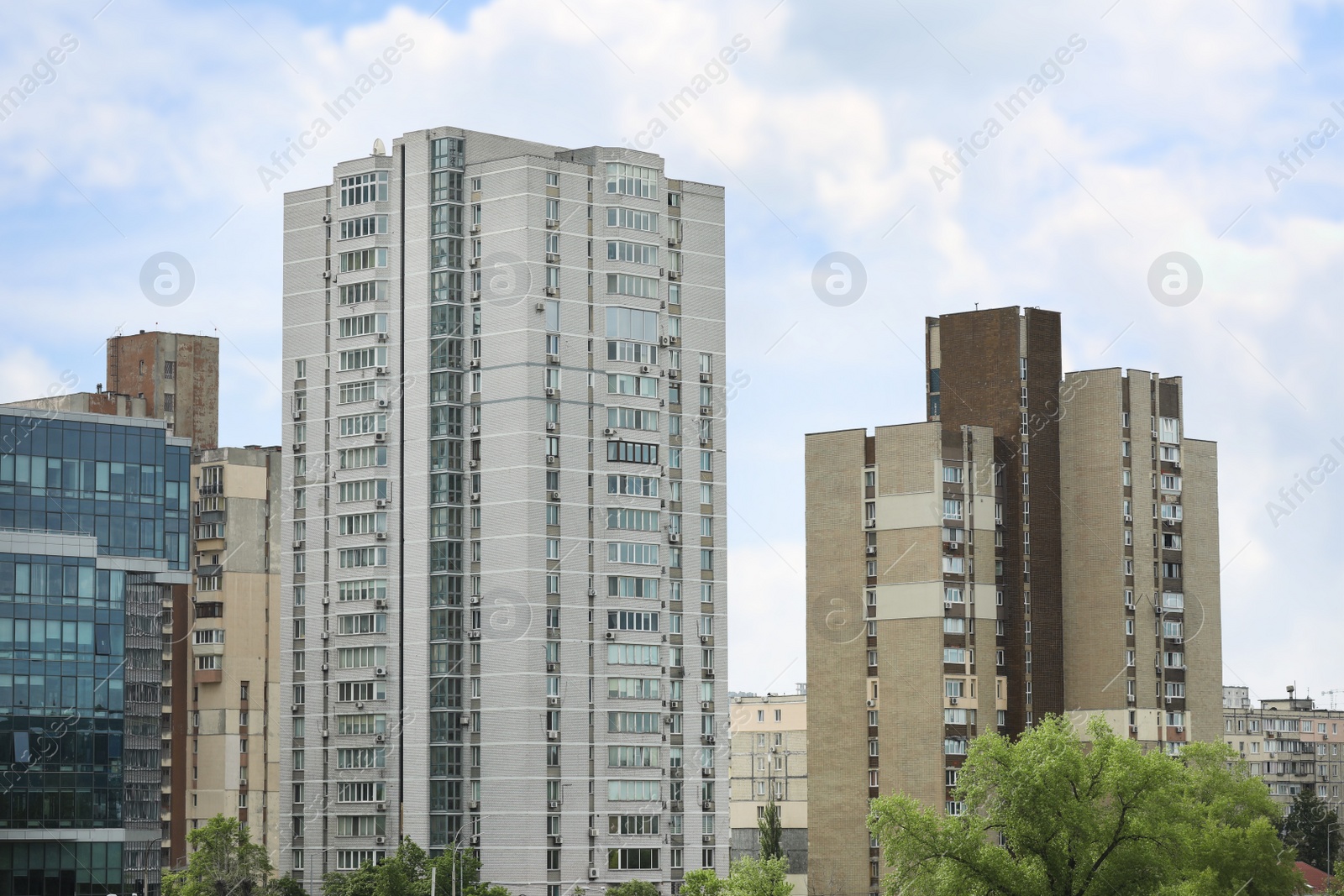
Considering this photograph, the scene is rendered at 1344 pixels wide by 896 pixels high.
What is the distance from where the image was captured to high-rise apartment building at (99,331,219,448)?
594ft

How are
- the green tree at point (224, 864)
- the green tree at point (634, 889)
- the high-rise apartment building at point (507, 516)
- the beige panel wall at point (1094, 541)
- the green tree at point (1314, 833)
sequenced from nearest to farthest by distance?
1. the green tree at point (634, 889)
2. the high-rise apartment building at point (507, 516)
3. the green tree at point (224, 864)
4. the beige panel wall at point (1094, 541)
5. the green tree at point (1314, 833)

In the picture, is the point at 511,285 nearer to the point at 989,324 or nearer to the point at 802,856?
the point at 989,324

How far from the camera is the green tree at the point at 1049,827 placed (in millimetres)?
87812

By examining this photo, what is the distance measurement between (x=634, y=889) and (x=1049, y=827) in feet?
148

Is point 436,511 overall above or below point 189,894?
above

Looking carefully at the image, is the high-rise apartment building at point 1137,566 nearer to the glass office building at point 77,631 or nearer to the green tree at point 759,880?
the green tree at point 759,880

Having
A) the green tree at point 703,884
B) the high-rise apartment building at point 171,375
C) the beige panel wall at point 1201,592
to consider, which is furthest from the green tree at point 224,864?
the beige panel wall at point 1201,592

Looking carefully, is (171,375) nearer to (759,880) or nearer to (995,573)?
(995,573)

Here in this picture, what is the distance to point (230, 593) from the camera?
170375 millimetres

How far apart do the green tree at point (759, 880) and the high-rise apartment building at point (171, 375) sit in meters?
80.5

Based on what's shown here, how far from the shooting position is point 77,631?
118 meters

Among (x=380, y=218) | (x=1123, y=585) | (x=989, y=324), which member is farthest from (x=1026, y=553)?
(x=380, y=218)

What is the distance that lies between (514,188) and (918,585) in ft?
137

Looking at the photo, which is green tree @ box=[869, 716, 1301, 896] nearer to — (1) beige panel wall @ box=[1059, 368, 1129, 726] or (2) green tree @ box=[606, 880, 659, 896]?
(2) green tree @ box=[606, 880, 659, 896]
